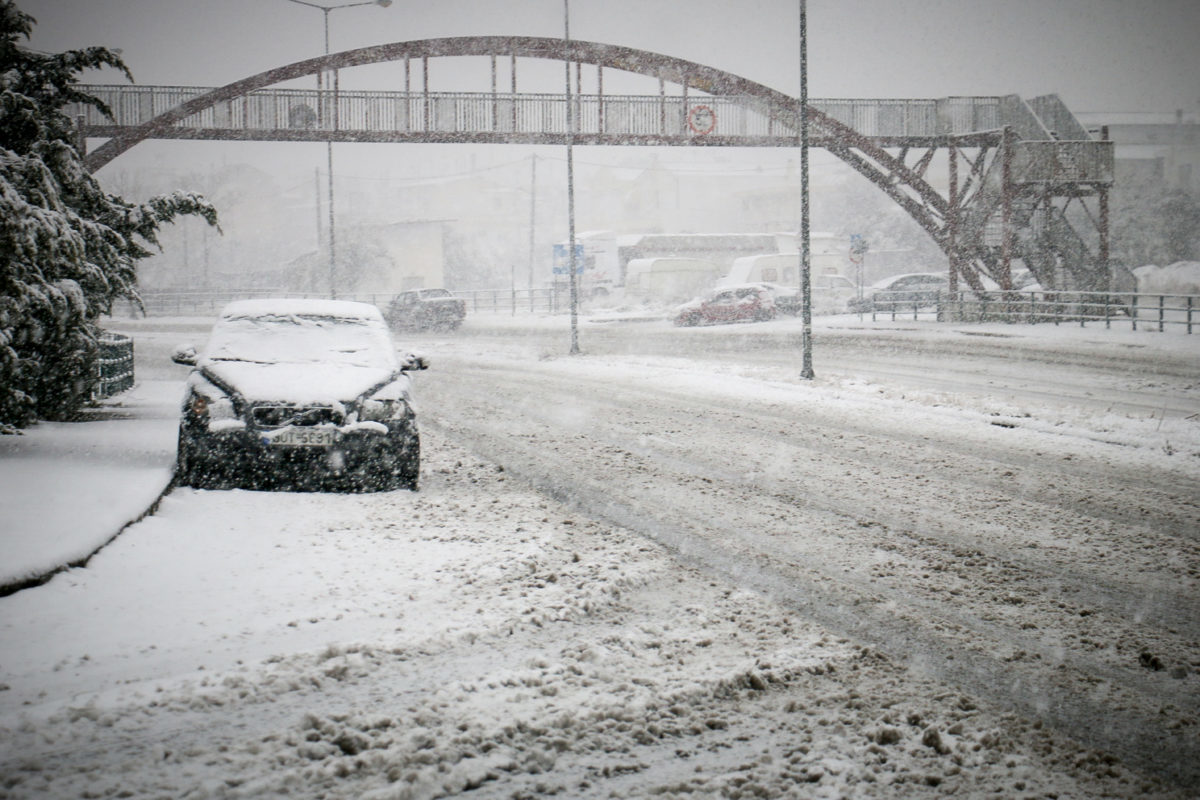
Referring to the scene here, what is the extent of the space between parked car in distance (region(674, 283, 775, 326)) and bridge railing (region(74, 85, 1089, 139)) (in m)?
6.76

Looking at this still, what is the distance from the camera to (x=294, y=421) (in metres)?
7.97

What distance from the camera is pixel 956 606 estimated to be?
17.3 feet

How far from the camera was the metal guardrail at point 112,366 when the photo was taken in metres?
14.2

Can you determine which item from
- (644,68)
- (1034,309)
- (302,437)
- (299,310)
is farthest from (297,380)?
(1034,309)

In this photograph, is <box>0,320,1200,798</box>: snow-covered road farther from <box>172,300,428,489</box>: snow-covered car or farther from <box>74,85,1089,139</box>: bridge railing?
<box>74,85,1089,139</box>: bridge railing

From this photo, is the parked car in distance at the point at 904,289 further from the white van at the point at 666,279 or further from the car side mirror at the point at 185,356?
the car side mirror at the point at 185,356

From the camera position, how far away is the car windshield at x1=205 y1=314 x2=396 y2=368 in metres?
8.95

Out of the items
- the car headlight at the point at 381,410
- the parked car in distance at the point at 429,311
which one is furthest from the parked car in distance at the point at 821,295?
the car headlight at the point at 381,410

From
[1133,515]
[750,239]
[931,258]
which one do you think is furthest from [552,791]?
[931,258]

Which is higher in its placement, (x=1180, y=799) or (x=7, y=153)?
(x=7, y=153)

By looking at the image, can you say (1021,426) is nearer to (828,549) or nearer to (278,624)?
(828,549)

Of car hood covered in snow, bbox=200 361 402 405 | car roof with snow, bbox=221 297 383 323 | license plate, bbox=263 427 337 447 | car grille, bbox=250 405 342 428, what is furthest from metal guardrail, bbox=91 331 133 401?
license plate, bbox=263 427 337 447

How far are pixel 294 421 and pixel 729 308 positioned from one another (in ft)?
97.0

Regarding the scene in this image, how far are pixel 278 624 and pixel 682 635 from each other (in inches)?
81.2
